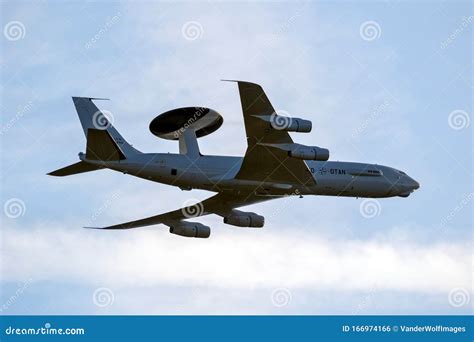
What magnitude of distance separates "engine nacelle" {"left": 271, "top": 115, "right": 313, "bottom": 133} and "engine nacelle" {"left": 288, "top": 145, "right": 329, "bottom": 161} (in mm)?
1856

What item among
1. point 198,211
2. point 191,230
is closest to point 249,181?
point 191,230

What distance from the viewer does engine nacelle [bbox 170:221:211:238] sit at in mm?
59375

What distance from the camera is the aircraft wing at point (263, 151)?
46156mm

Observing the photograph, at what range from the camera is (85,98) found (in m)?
50.8

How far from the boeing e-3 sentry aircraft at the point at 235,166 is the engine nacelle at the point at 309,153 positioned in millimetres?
21

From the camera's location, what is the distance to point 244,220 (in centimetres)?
5953

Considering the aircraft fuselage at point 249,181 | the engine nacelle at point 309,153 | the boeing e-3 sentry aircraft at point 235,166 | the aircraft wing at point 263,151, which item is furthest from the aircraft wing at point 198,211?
the engine nacelle at point 309,153

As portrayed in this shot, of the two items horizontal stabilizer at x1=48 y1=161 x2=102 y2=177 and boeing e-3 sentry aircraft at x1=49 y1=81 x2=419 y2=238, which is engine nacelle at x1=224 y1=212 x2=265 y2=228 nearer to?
boeing e-3 sentry aircraft at x1=49 y1=81 x2=419 y2=238

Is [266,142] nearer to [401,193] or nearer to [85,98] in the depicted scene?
[85,98]

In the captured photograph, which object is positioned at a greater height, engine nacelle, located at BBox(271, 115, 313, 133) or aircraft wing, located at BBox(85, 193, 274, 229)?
aircraft wing, located at BBox(85, 193, 274, 229)

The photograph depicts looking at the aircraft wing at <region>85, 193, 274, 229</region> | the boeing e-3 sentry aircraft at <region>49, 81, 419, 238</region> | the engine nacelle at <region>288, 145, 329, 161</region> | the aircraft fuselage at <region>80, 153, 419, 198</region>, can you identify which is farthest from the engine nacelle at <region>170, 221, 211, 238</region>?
the engine nacelle at <region>288, 145, 329, 161</region>

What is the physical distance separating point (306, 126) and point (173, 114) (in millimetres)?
7112

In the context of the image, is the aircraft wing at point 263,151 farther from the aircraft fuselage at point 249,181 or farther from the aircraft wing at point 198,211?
the aircraft wing at point 198,211

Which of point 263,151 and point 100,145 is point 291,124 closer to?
point 263,151
